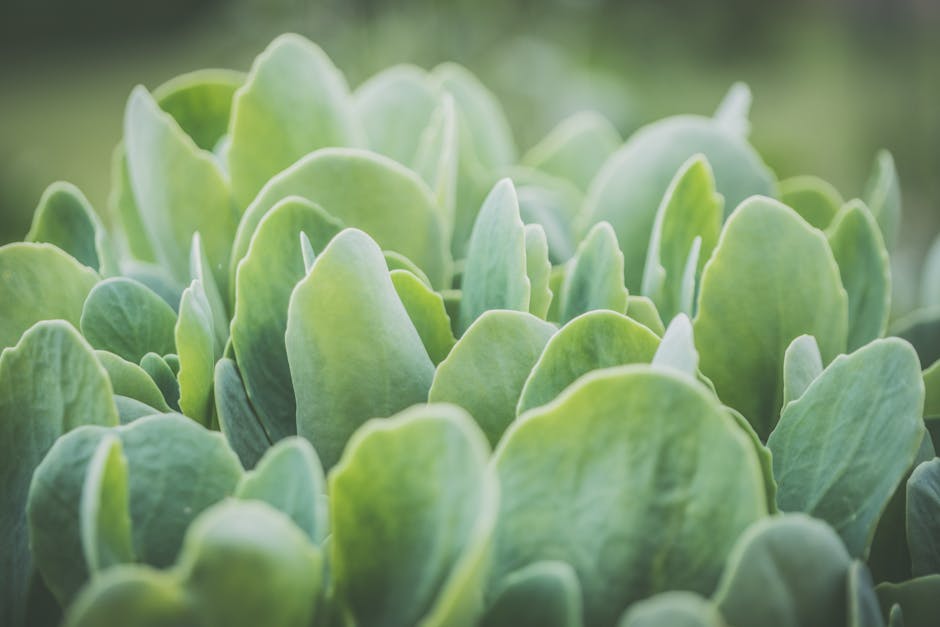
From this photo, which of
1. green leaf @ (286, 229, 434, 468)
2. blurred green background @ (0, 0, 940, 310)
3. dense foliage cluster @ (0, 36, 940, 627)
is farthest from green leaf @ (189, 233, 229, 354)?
blurred green background @ (0, 0, 940, 310)

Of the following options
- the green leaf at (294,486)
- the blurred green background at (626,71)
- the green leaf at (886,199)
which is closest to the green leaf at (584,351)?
the green leaf at (294,486)

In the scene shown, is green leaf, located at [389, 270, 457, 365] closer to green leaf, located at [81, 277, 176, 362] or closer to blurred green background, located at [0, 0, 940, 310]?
green leaf, located at [81, 277, 176, 362]

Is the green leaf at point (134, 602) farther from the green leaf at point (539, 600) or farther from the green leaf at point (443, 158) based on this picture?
the green leaf at point (443, 158)

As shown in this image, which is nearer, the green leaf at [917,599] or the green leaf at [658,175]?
the green leaf at [917,599]

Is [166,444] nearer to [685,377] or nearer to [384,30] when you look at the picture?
[685,377]

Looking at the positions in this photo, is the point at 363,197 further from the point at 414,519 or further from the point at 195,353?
the point at 414,519

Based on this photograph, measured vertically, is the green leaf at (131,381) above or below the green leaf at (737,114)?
below

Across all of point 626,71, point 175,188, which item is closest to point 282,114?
point 175,188
